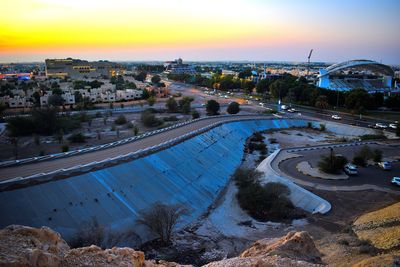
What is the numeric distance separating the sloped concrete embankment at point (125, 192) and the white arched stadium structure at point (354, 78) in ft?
212

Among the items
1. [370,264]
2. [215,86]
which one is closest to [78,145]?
[370,264]

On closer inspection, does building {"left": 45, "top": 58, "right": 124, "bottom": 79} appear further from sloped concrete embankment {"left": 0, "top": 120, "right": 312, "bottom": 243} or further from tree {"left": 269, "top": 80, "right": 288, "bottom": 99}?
sloped concrete embankment {"left": 0, "top": 120, "right": 312, "bottom": 243}

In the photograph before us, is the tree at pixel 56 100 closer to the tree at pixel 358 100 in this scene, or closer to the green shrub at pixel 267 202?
the green shrub at pixel 267 202

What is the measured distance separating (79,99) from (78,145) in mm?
36697

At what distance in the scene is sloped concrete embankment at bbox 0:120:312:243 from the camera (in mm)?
15523

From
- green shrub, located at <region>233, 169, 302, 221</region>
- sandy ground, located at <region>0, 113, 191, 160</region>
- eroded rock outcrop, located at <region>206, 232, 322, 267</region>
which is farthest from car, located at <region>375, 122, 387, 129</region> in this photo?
eroded rock outcrop, located at <region>206, 232, 322, 267</region>

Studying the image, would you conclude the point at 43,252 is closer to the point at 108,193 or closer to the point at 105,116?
the point at 108,193

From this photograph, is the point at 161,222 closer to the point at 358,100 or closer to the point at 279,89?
the point at 358,100

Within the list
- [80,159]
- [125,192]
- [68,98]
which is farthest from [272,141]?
[68,98]

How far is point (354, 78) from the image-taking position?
92188mm

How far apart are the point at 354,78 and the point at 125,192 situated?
293 feet

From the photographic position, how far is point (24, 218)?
49.3 feet

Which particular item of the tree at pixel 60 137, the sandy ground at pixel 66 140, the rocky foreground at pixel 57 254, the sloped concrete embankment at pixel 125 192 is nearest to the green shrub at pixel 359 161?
the sloped concrete embankment at pixel 125 192

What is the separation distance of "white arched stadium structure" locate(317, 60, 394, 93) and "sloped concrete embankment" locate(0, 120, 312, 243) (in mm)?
64754
